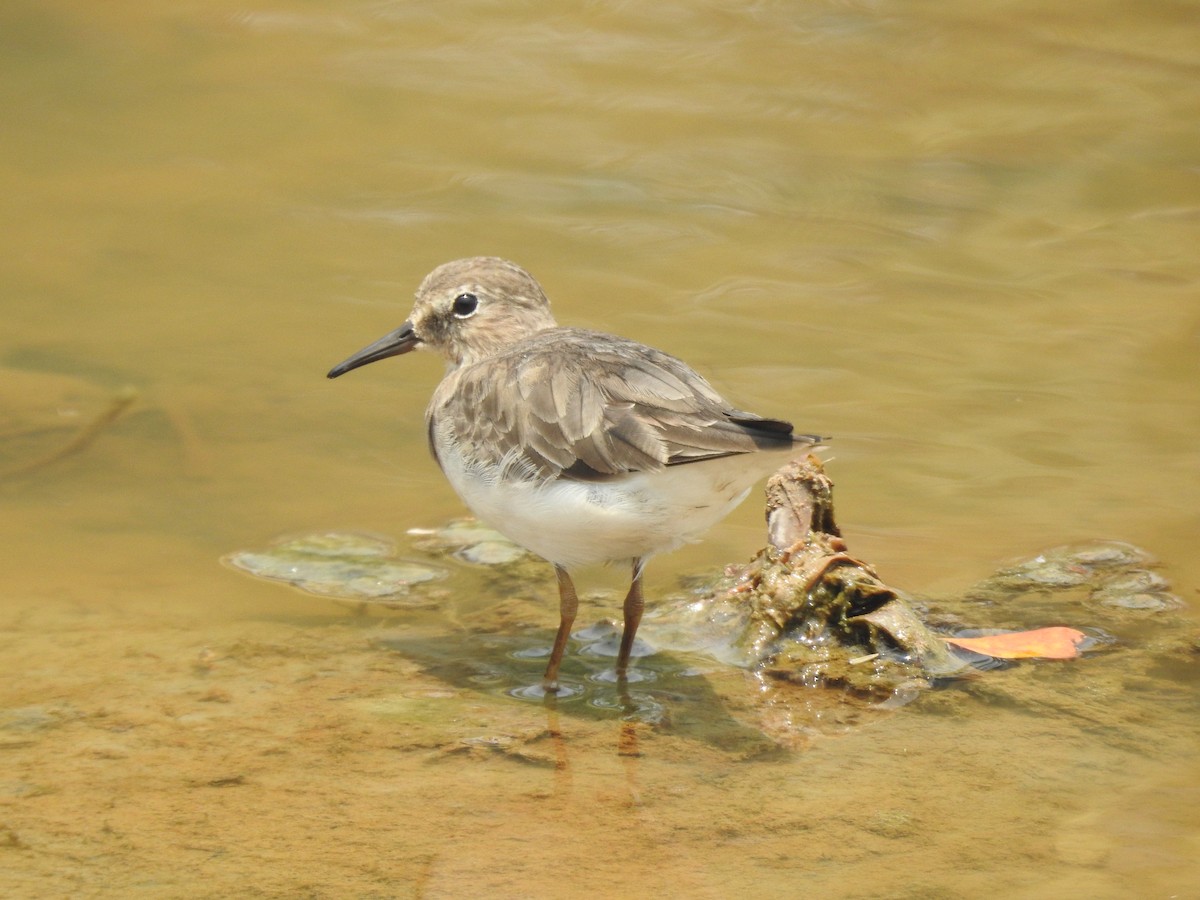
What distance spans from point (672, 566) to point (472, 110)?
576 centimetres

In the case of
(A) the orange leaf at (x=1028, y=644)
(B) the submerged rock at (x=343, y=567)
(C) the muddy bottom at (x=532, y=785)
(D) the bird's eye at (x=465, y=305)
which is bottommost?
(B) the submerged rock at (x=343, y=567)

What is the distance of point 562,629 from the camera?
497cm

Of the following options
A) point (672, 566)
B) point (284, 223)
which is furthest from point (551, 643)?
point (284, 223)

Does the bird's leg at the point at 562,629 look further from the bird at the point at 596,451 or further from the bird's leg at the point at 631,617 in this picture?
the bird's leg at the point at 631,617

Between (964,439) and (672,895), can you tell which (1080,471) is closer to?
(964,439)

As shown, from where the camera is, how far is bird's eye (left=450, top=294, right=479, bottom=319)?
5.96 meters

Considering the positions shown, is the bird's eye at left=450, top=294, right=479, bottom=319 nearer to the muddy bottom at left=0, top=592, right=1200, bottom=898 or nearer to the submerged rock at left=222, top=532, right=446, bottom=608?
the submerged rock at left=222, top=532, right=446, bottom=608

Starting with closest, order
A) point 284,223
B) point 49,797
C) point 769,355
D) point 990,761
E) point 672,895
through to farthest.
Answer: point 672,895
point 49,797
point 990,761
point 769,355
point 284,223

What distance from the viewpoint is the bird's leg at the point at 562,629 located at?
495 centimetres

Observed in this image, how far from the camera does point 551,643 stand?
532 centimetres

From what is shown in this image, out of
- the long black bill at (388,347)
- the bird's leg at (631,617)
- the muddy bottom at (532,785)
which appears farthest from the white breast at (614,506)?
the long black bill at (388,347)

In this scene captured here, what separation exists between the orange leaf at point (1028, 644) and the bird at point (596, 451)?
97cm

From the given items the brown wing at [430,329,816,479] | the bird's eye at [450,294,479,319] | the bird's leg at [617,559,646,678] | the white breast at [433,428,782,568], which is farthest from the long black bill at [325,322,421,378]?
the bird's leg at [617,559,646,678]

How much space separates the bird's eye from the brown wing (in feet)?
1.99
